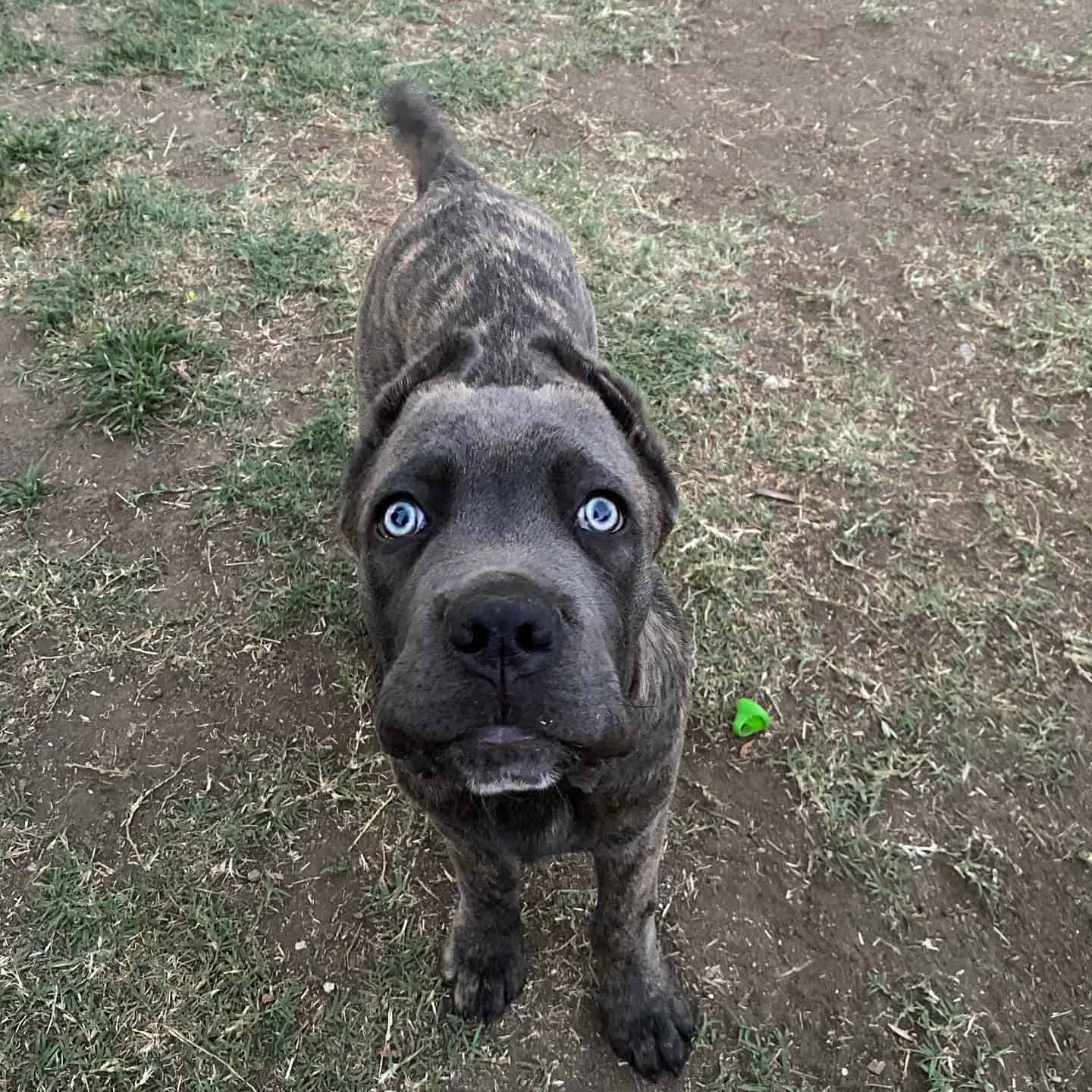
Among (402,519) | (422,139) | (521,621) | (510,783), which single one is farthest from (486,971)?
(422,139)

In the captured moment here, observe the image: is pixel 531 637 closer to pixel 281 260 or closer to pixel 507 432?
pixel 507 432

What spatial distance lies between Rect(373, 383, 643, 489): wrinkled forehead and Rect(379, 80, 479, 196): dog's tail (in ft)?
6.96

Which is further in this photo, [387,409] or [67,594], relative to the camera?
[67,594]

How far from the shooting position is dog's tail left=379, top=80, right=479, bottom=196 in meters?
4.46

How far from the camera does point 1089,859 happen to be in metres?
3.44

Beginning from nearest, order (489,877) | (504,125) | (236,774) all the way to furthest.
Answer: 1. (489,877)
2. (236,774)
3. (504,125)

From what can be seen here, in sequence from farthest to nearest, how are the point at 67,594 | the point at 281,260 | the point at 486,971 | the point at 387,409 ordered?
the point at 281,260 → the point at 67,594 → the point at 486,971 → the point at 387,409

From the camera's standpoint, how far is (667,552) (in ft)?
14.2

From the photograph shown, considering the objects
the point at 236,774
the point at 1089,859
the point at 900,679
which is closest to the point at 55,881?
the point at 236,774

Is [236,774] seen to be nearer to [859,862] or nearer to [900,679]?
[859,862]

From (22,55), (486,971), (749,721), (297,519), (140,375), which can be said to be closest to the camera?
(486,971)

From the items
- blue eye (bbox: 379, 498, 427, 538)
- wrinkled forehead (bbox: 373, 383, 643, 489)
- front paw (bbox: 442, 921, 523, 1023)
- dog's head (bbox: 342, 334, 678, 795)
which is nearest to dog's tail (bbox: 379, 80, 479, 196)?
dog's head (bbox: 342, 334, 678, 795)

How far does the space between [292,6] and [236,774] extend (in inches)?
243

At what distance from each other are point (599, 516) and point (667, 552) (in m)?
1.95
